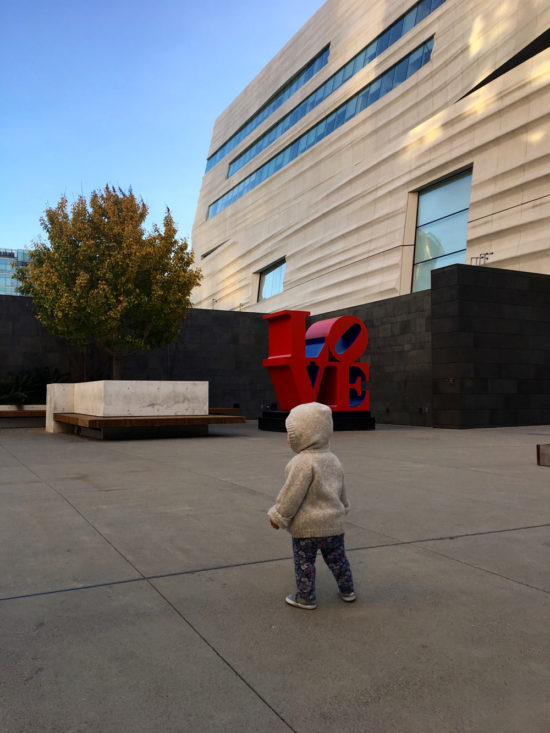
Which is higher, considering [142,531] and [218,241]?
[218,241]

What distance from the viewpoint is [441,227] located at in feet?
94.1

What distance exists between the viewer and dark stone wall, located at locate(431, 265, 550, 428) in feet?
66.9

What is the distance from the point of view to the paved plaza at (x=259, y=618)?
2.42m

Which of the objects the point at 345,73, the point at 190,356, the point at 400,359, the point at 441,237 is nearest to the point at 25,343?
the point at 190,356

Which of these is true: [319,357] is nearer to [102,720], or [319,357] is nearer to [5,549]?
[5,549]

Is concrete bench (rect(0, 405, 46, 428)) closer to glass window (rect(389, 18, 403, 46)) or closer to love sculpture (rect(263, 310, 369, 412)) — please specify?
love sculpture (rect(263, 310, 369, 412))

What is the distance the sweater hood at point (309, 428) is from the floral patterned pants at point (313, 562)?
54 centimetres

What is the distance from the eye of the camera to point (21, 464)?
32.9 feet

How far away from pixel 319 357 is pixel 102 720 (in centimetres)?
1675

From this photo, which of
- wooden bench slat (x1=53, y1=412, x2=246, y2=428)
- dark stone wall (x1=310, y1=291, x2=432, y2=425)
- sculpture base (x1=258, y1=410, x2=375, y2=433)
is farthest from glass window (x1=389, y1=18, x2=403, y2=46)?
wooden bench slat (x1=53, y1=412, x2=246, y2=428)

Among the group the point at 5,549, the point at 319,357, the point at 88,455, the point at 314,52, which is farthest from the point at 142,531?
the point at 314,52

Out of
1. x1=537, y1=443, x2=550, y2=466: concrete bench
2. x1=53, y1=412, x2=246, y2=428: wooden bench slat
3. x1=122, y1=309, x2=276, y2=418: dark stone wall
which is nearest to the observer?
x1=537, y1=443, x2=550, y2=466: concrete bench

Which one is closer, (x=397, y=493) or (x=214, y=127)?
(x=397, y=493)

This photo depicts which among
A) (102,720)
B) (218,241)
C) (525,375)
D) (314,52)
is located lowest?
(102,720)
